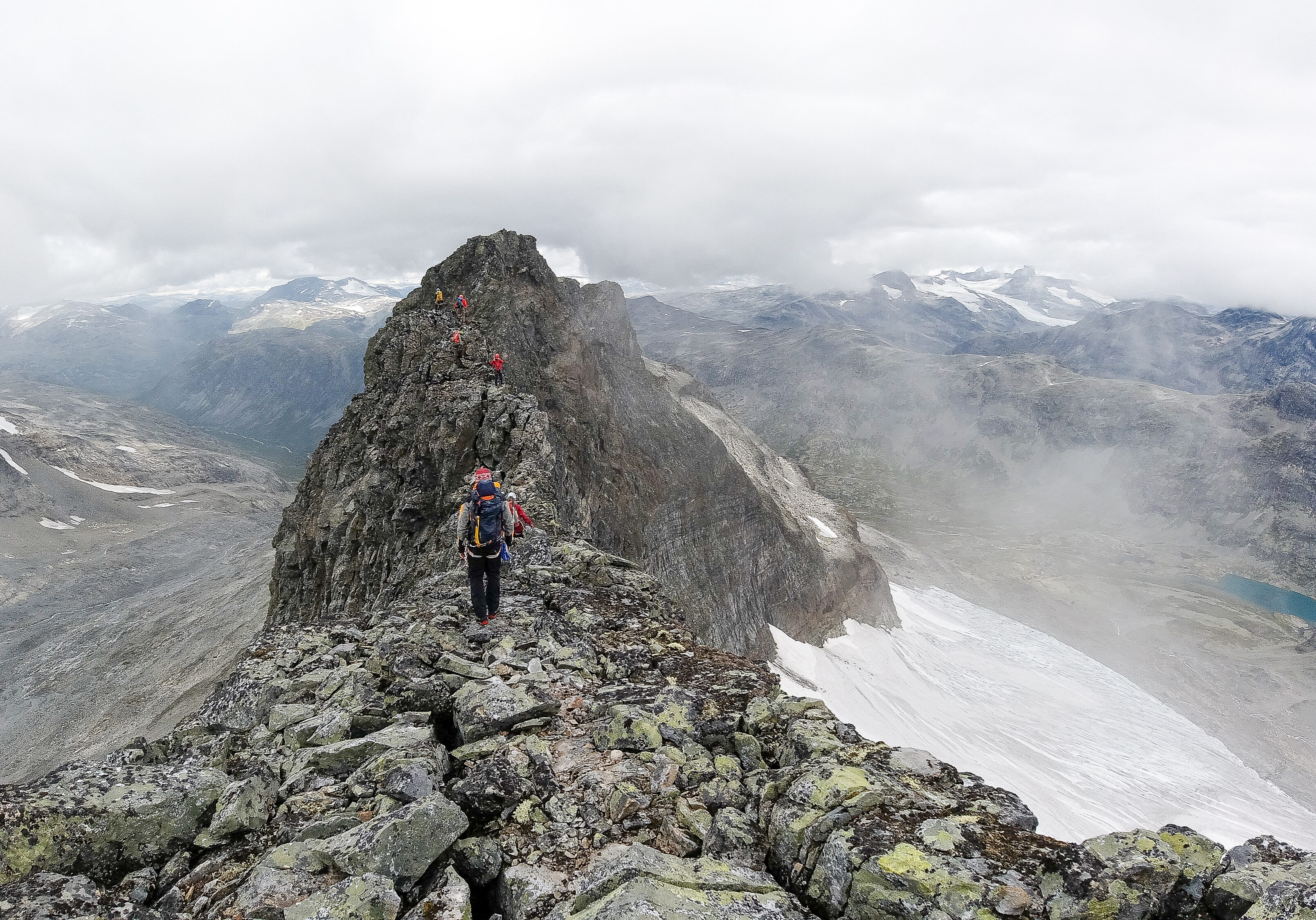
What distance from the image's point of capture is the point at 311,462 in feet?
168

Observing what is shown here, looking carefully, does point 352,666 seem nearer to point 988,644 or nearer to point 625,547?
point 625,547

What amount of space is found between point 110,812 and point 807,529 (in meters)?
90.4

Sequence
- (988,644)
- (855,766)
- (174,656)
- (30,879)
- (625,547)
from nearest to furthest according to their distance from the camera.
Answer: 1. (30,879)
2. (855,766)
3. (625,547)
4. (174,656)
5. (988,644)

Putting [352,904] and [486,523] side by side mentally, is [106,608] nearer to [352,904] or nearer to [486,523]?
[486,523]

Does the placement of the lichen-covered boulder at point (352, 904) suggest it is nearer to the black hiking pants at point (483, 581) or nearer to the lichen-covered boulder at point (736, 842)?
the lichen-covered boulder at point (736, 842)

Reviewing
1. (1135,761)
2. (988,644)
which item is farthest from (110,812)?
(988,644)

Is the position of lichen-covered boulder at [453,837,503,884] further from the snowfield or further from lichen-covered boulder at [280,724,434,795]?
the snowfield

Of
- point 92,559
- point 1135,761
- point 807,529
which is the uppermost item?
point 807,529

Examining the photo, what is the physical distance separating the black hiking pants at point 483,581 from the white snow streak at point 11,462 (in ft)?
789

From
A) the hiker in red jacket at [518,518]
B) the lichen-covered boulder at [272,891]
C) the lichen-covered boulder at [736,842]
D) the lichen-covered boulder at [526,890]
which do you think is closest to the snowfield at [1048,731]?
the hiker in red jacket at [518,518]

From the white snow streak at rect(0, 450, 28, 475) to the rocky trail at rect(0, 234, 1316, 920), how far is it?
790 feet

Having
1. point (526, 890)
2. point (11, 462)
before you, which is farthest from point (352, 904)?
point (11, 462)

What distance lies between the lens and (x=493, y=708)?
11.2m

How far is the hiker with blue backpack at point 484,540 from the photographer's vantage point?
16.0 metres
